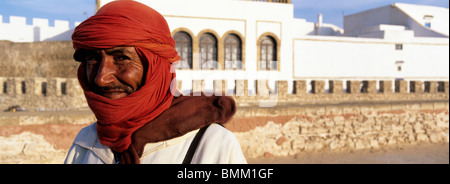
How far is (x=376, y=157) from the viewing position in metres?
8.16

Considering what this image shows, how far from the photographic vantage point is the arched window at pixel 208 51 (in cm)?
1230

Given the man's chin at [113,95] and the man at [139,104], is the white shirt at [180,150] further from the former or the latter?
the man's chin at [113,95]

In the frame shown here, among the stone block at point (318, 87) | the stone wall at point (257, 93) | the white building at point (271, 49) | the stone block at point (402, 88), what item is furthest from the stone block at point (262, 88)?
the stone block at point (402, 88)

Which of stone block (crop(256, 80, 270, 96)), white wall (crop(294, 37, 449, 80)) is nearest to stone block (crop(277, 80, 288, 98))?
stone block (crop(256, 80, 270, 96))

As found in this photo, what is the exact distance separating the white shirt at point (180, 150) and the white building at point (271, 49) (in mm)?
10284

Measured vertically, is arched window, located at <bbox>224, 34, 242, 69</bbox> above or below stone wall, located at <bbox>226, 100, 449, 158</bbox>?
above

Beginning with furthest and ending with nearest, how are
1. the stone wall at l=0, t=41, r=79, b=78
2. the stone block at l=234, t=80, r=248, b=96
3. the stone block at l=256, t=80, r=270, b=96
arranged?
the stone wall at l=0, t=41, r=79, b=78
the stone block at l=256, t=80, r=270, b=96
the stone block at l=234, t=80, r=248, b=96

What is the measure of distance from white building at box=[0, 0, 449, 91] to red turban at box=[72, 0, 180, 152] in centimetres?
1026

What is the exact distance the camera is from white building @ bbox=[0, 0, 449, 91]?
1205cm

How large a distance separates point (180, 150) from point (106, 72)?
414 mm

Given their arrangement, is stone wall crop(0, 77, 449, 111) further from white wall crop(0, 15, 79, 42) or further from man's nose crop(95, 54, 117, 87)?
white wall crop(0, 15, 79, 42)
